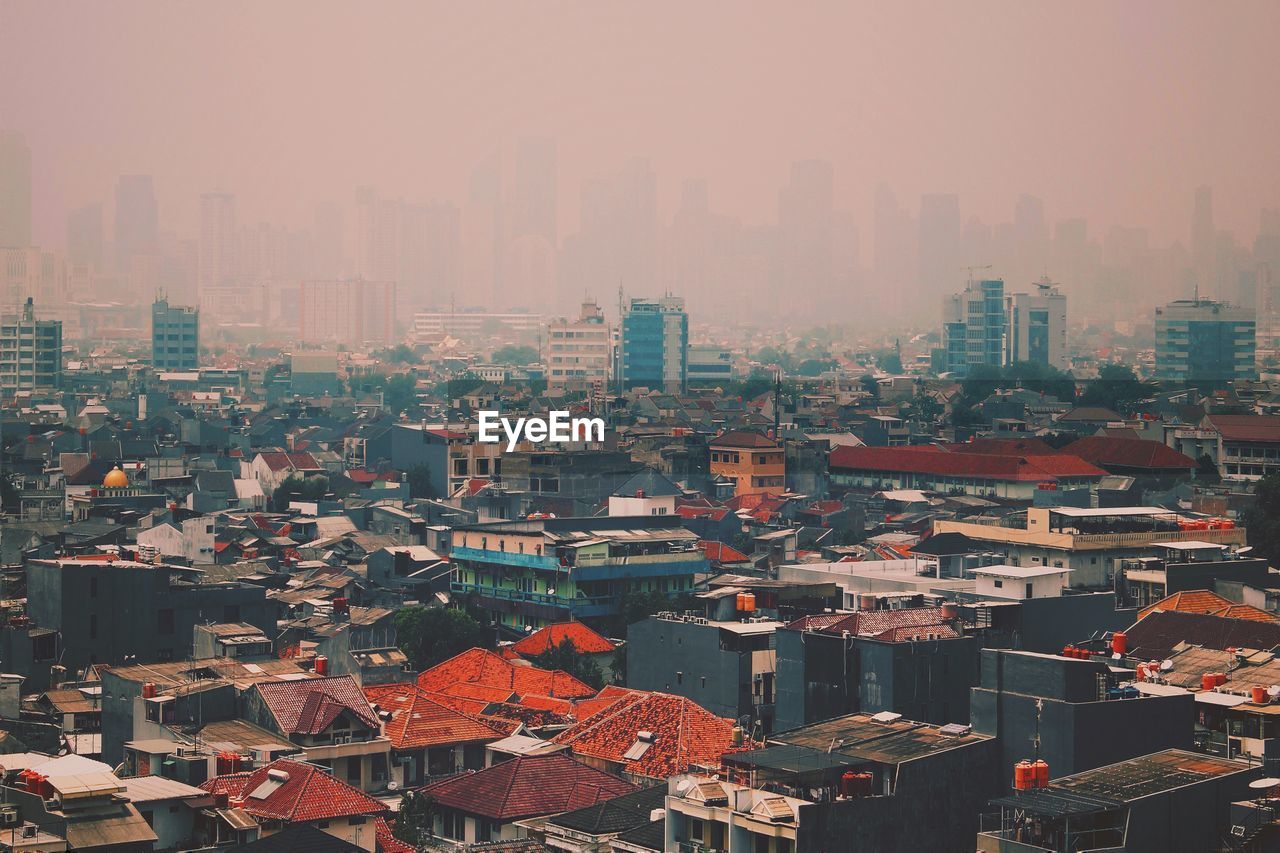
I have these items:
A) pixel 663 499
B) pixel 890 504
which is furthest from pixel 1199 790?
pixel 890 504

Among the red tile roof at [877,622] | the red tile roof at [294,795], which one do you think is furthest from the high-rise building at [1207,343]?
the red tile roof at [294,795]

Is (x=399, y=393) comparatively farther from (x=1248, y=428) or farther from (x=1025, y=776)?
(x=1025, y=776)

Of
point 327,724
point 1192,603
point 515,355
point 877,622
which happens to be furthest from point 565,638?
point 515,355

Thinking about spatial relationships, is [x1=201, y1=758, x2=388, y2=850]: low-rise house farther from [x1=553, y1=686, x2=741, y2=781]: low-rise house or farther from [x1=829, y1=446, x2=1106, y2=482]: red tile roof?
[x1=829, y1=446, x2=1106, y2=482]: red tile roof

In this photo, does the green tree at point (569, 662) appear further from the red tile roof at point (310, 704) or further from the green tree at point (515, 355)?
the green tree at point (515, 355)

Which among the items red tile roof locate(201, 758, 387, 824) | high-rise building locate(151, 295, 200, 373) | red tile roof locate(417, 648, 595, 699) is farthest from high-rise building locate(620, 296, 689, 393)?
red tile roof locate(201, 758, 387, 824)

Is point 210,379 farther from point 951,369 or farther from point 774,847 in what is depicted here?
point 774,847

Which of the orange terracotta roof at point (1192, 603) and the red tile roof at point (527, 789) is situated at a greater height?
the orange terracotta roof at point (1192, 603)
